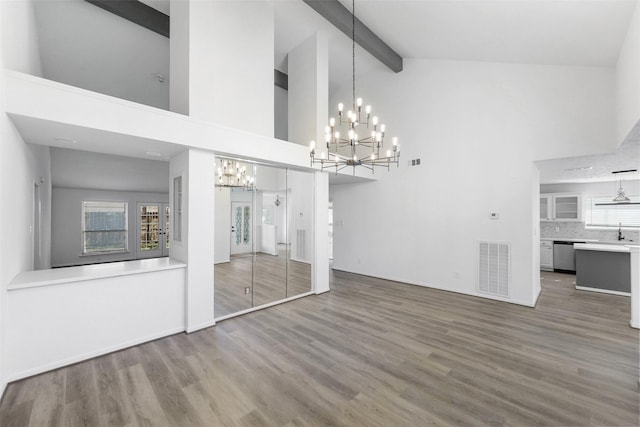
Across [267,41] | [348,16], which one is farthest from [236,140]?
[348,16]

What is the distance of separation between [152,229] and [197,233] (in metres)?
6.85

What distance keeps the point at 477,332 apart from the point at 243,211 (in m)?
4.09

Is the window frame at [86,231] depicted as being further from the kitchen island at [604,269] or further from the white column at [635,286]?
the kitchen island at [604,269]

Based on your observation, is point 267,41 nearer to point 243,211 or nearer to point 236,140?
point 236,140

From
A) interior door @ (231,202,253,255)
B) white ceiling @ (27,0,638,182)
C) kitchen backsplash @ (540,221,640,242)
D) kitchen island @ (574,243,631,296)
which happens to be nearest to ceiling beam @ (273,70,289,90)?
white ceiling @ (27,0,638,182)

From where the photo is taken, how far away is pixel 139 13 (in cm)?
453

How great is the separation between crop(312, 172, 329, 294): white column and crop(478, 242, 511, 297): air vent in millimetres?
3104

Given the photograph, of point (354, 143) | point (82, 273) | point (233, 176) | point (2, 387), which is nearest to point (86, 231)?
point (82, 273)

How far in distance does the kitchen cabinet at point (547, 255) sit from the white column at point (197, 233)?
8700 mm

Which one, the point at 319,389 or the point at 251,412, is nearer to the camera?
the point at 251,412

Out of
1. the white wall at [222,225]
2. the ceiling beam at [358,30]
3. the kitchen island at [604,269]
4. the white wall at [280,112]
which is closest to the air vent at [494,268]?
the kitchen island at [604,269]

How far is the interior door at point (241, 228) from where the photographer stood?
4.70m

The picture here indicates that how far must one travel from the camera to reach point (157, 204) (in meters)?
9.19

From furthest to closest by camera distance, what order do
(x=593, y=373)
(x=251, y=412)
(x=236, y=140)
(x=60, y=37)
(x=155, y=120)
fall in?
(x=60, y=37) < (x=236, y=140) < (x=155, y=120) < (x=593, y=373) < (x=251, y=412)
